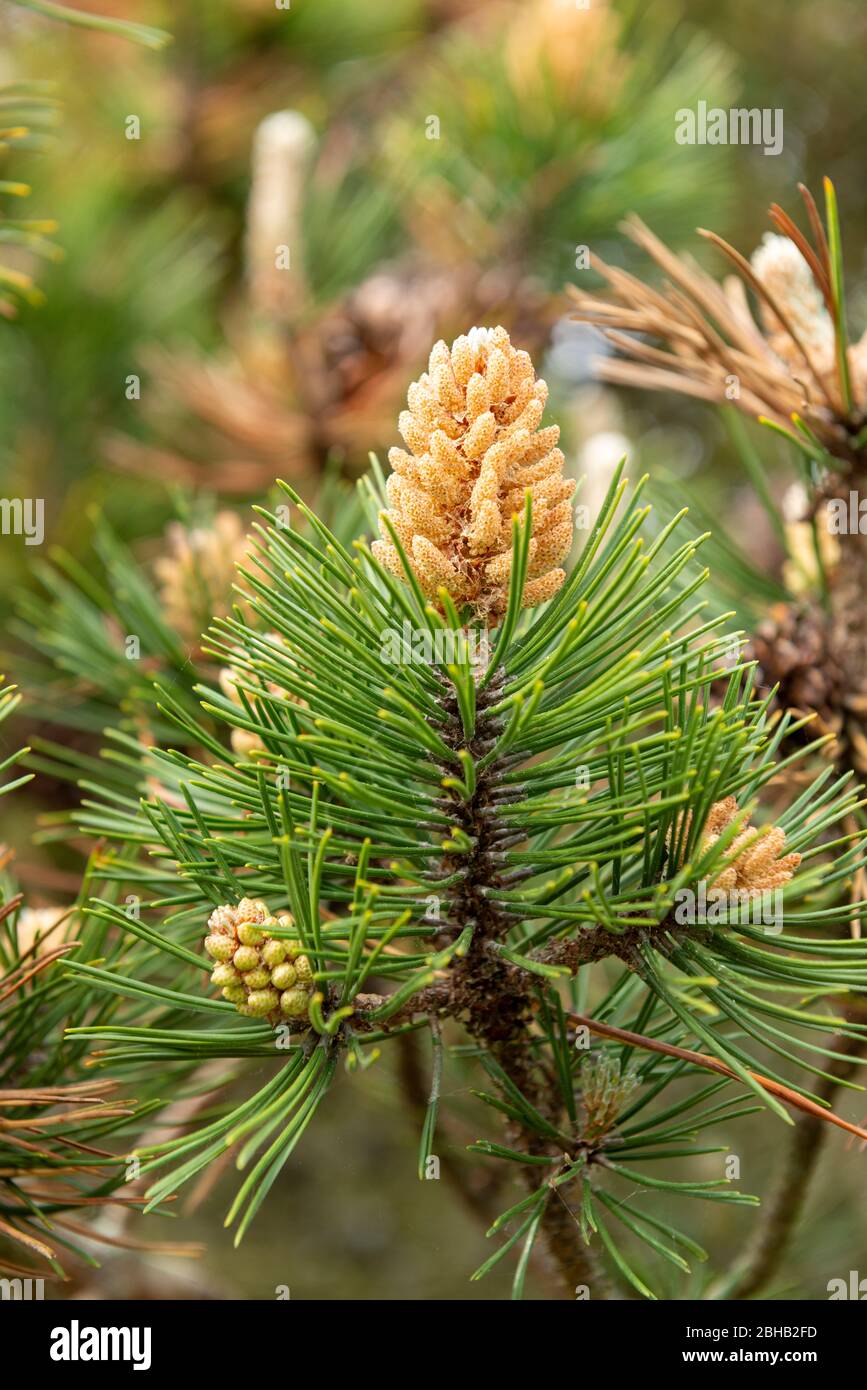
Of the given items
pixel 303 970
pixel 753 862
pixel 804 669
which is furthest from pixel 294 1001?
pixel 804 669

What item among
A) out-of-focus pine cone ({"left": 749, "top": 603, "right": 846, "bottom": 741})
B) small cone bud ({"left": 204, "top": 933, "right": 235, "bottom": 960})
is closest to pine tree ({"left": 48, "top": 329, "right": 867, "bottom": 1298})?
small cone bud ({"left": 204, "top": 933, "right": 235, "bottom": 960})

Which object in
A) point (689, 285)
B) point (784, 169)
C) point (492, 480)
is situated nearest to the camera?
point (492, 480)

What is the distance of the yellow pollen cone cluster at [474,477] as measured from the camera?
446 mm

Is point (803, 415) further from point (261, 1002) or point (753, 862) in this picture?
point (261, 1002)

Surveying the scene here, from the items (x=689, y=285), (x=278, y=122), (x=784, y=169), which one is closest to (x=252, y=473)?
(x=278, y=122)

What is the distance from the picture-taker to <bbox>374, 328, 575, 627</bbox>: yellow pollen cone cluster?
446 mm

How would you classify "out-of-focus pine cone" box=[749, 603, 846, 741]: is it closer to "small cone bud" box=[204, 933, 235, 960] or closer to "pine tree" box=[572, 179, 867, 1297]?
"pine tree" box=[572, 179, 867, 1297]

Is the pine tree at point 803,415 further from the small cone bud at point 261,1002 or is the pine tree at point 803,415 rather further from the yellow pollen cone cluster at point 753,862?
the small cone bud at point 261,1002

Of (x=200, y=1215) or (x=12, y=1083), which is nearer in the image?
(x=12, y=1083)

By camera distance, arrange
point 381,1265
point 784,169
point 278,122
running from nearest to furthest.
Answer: point 278,122
point 381,1265
point 784,169

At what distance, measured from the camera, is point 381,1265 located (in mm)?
1757
